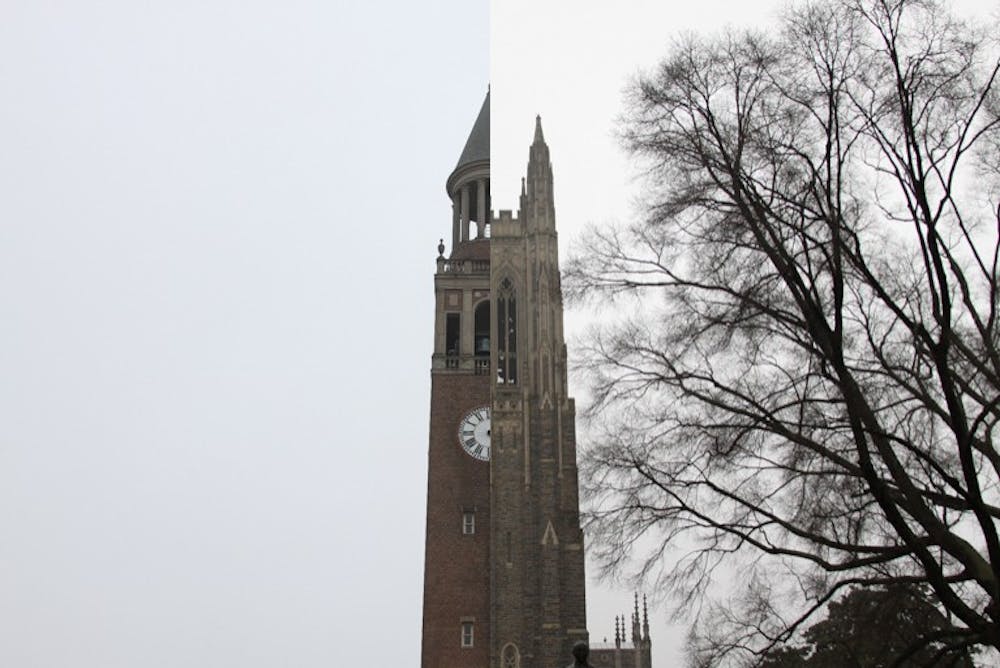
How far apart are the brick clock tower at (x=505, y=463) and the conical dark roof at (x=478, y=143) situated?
5.70 m

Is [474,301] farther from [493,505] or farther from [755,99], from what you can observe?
[755,99]

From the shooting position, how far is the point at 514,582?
38219 mm

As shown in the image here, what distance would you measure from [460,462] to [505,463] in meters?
5.10

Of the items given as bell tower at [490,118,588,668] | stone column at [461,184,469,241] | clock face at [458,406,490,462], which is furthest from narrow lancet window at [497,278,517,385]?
stone column at [461,184,469,241]

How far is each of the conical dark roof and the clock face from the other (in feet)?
42.1

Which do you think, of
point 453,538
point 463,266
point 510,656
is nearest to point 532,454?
point 453,538

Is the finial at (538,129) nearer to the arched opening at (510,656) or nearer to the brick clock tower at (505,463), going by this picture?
the brick clock tower at (505,463)

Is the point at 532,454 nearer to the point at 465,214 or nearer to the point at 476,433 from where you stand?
the point at 476,433

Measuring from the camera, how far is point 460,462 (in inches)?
1758

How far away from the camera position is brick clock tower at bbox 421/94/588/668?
37844mm

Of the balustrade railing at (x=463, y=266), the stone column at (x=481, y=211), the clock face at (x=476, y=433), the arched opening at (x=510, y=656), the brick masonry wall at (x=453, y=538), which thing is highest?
the stone column at (x=481, y=211)

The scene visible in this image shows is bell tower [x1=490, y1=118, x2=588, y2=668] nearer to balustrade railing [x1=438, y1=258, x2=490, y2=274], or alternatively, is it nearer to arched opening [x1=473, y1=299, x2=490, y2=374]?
arched opening [x1=473, y1=299, x2=490, y2=374]

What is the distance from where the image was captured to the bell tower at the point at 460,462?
136 feet

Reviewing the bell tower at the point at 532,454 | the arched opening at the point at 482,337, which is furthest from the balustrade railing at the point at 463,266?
the bell tower at the point at 532,454
